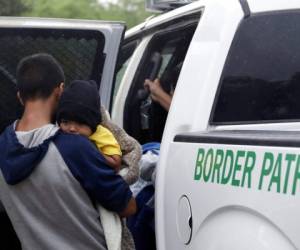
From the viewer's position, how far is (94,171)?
131 inches

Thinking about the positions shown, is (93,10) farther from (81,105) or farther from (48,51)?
(81,105)

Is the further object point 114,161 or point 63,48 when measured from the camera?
point 63,48

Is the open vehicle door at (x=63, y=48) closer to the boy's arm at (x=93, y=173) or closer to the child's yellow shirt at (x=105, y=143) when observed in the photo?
the child's yellow shirt at (x=105, y=143)

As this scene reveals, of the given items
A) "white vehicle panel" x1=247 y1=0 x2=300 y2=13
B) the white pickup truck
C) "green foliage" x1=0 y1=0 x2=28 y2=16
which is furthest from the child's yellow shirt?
"green foliage" x1=0 y1=0 x2=28 y2=16

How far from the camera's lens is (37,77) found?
3.51 metres

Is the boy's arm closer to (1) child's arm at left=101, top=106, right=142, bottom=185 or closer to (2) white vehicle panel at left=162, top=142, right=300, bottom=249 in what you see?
(1) child's arm at left=101, top=106, right=142, bottom=185

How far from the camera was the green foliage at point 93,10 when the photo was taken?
26766 mm

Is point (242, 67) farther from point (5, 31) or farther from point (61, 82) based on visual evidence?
point (5, 31)

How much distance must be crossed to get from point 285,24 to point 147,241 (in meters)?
1.30

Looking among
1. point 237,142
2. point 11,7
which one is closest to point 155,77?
point 237,142

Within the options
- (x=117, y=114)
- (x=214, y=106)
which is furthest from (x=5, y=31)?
(x=117, y=114)

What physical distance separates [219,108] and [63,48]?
103 cm

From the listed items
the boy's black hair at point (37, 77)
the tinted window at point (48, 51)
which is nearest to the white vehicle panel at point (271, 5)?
the tinted window at point (48, 51)

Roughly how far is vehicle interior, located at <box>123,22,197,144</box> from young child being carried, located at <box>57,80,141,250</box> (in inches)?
39.6
